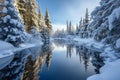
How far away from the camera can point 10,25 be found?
2508 cm

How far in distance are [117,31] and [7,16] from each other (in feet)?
61.7

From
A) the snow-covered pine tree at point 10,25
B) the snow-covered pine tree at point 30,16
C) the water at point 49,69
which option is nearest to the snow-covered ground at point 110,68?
the water at point 49,69

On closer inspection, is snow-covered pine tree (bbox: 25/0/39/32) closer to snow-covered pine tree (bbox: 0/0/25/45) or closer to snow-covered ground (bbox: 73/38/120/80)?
snow-covered pine tree (bbox: 0/0/25/45)

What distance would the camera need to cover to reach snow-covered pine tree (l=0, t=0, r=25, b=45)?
24328mm

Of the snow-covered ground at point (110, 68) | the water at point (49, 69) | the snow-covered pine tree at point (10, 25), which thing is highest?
the snow-covered pine tree at point (10, 25)

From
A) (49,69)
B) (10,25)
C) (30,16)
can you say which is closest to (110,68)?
(49,69)

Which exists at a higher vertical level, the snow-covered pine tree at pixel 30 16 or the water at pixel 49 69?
the snow-covered pine tree at pixel 30 16

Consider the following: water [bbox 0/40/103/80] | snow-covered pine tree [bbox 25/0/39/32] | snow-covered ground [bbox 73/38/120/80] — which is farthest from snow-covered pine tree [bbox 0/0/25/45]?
snow-covered pine tree [bbox 25/0/39/32]

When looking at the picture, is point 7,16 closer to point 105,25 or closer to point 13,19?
point 13,19

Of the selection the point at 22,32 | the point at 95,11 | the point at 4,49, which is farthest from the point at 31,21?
the point at 95,11

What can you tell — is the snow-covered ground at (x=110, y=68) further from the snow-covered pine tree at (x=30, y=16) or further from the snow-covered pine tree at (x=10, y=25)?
the snow-covered pine tree at (x=30, y=16)

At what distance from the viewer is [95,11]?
15.1m

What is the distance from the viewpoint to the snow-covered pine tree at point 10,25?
24.3 meters

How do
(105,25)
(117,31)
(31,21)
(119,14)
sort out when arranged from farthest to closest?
1. (31,21)
2. (105,25)
3. (117,31)
4. (119,14)
